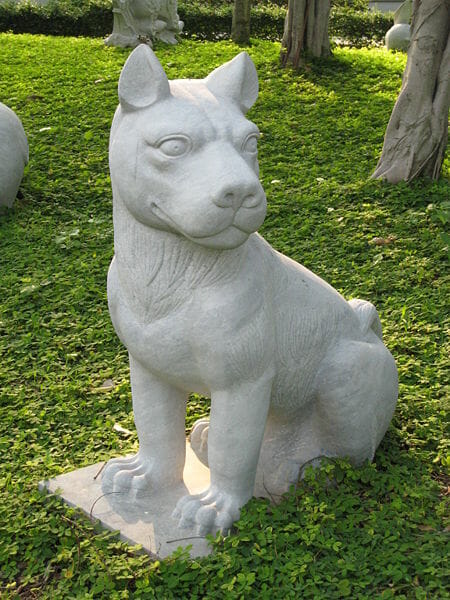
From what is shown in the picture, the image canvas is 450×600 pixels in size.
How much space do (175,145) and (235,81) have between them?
0.39 m

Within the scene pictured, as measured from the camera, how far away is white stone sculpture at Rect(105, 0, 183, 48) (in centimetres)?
1304

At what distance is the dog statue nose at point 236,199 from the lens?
2869mm

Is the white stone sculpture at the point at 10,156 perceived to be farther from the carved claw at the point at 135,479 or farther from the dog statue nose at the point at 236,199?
the dog statue nose at the point at 236,199

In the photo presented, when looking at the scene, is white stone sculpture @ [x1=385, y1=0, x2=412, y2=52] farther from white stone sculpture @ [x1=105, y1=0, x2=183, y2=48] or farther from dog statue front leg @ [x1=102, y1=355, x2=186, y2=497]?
dog statue front leg @ [x1=102, y1=355, x2=186, y2=497]

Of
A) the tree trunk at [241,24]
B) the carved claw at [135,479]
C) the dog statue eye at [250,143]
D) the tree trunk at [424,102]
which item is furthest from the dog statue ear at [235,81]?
the tree trunk at [241,24]

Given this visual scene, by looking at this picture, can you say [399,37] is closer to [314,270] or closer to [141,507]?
[314,270]

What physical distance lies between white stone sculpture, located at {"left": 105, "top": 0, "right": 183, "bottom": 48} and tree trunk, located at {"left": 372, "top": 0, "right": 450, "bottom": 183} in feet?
20.6

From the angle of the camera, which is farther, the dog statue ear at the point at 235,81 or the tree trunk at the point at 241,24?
the tree trunk at the point at 241,24

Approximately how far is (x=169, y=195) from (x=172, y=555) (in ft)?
4.56

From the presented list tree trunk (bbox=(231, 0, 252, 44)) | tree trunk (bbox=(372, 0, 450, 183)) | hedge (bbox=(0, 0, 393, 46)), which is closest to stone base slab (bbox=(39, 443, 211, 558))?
tree trunk (bbox=(372, 0, 450, 183))

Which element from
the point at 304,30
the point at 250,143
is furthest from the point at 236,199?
the point at 304,30

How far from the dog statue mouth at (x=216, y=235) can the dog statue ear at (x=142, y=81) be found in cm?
38

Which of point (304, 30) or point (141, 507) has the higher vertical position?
point (141, 507)

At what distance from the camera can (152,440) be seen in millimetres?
3619
